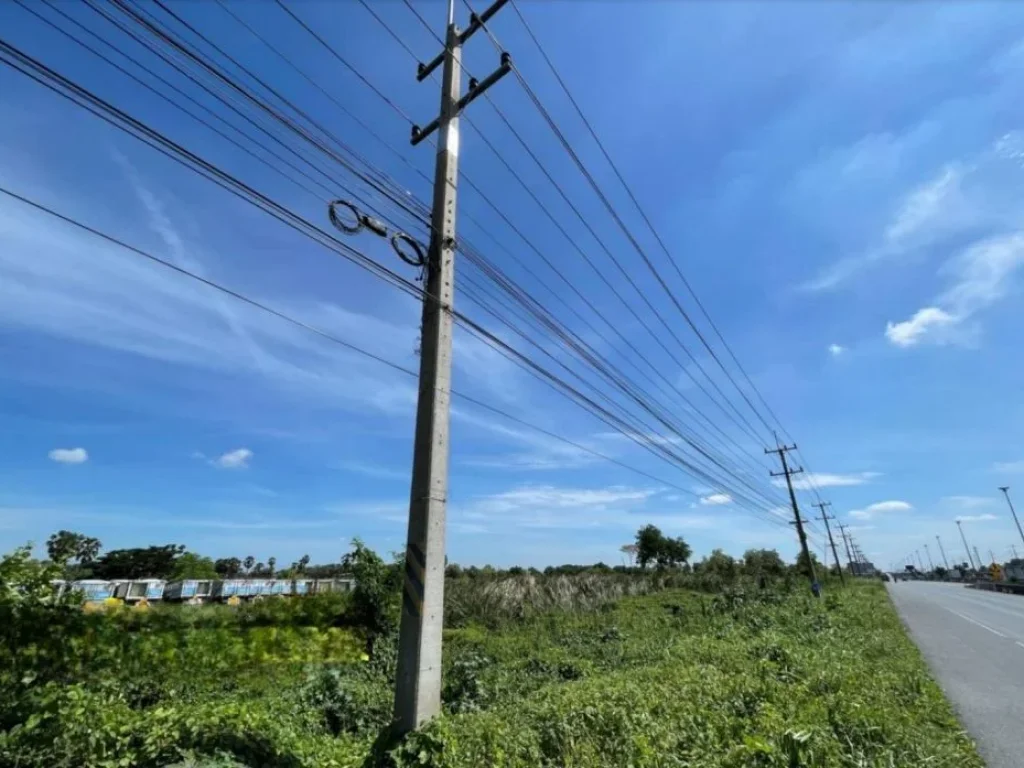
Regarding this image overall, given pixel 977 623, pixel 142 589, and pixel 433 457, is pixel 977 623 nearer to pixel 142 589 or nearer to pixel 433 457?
pixel 433 457

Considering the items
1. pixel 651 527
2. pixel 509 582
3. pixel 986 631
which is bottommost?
pixel 986 631

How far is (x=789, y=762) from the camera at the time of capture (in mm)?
5043

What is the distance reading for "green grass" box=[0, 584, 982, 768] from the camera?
5.29 metres

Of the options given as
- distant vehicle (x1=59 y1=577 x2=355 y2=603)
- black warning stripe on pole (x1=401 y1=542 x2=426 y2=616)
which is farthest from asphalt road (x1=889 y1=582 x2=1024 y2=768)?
distant vehicle (x1=59 y1=577 x2=355 y2=603)

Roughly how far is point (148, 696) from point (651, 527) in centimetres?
7828

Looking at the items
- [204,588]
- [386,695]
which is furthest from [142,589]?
[386,695]

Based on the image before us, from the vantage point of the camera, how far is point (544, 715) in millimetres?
6629

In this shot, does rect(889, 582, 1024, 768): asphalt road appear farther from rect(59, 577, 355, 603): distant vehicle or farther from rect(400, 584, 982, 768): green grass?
rect(59, 577, 355, 603): distant vehicle

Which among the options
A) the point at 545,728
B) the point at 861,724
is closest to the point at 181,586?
the point at 545,728

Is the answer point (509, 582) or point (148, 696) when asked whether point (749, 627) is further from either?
point (148, 696)

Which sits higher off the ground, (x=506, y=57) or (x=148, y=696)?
(x=506, y=57)

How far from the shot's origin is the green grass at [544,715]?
5293 mm

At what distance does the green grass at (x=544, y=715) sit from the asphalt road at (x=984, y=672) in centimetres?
45

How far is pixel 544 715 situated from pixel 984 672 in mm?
13042
